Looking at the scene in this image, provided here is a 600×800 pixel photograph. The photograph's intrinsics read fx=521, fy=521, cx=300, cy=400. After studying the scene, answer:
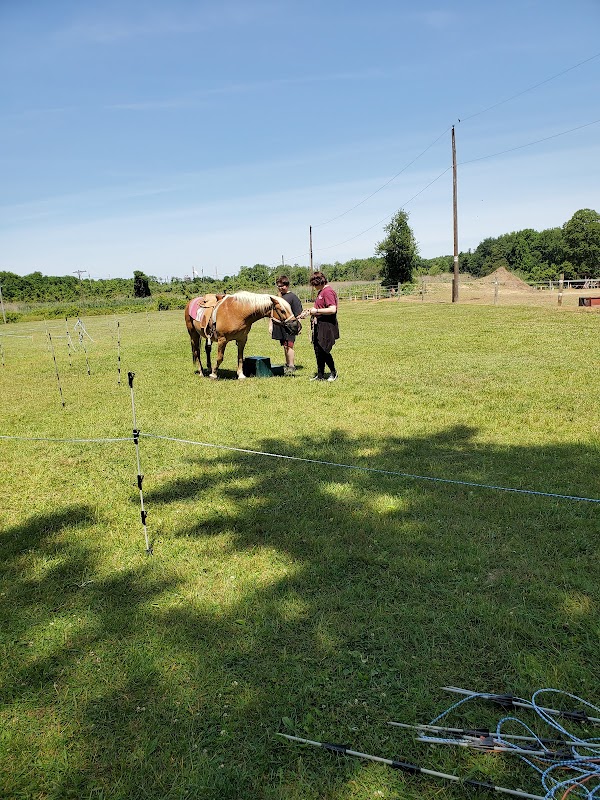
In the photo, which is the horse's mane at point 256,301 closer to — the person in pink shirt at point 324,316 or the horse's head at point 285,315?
the horse's head at point 285,315

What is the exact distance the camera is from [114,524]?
15.5 feet

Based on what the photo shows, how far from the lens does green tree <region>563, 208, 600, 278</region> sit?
273 feet

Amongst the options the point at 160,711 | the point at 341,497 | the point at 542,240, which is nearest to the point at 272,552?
the point at 341,497

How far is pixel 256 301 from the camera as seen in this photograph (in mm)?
10727

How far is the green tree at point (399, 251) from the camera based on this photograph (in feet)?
166

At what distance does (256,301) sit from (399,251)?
4366 cm

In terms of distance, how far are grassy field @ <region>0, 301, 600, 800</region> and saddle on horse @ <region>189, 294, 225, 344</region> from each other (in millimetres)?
3720

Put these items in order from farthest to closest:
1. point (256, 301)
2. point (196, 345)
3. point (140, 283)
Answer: point (140, 283) → point (196, 345) → point (256, 301)

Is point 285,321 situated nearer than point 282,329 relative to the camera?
Yes

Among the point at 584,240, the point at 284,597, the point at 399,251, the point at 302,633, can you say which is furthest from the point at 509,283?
the point at 302,633

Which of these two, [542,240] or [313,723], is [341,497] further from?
[542,240]

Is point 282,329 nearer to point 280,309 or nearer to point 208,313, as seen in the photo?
point 280,309

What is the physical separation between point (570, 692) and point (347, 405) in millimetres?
6032

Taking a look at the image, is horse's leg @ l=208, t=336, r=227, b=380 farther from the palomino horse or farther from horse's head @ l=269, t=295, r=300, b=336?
horse's head @ l=269, t=295, r=300, b=336
